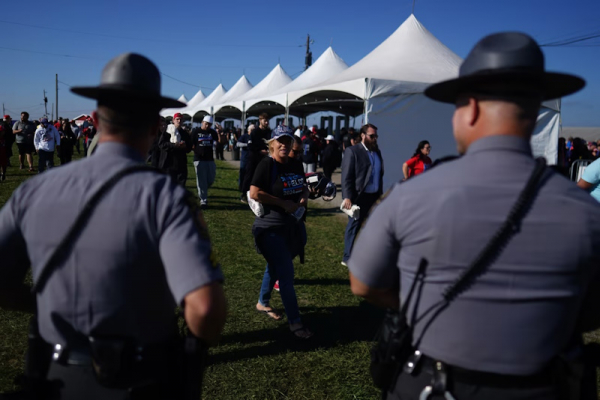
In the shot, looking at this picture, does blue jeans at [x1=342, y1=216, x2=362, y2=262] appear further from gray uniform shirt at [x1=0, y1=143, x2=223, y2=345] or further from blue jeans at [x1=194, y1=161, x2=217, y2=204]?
gray uniform shirt at [x1=0, y1=143, x2=223, y2=345]

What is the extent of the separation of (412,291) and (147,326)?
91 centimetres

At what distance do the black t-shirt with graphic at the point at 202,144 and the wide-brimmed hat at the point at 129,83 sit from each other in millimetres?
8577

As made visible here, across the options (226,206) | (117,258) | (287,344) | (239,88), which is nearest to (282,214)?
(287,344)

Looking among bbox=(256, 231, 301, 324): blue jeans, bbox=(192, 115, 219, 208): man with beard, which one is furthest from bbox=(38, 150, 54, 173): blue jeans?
bbox=(256, 231, 301, 324): blue jeans

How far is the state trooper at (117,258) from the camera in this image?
1510 mm

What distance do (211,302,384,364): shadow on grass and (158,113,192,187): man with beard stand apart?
4919 millimetres

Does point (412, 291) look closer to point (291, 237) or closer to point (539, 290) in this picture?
point (539, 290)

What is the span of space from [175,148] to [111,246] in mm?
7880

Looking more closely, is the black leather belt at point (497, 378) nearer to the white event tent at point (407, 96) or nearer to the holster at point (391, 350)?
the holster at point (391, 350)

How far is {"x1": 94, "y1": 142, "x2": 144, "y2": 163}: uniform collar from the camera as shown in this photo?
63.4 inches

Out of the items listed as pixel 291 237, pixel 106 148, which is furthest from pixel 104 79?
pixel 291 237

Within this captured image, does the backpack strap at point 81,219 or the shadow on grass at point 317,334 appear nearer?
the backpack strap at point 81,219

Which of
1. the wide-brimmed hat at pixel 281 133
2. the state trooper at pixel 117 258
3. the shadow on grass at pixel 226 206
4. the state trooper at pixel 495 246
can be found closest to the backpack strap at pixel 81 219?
the state trooper at pixel 117 258

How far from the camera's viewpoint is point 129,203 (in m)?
1.51
